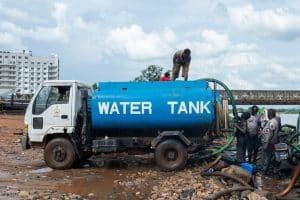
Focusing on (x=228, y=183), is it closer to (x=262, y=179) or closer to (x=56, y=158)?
(x=262, y=179)

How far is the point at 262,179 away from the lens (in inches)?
518

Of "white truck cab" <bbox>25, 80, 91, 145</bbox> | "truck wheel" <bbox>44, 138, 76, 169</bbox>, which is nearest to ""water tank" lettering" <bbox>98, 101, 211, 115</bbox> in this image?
"white truck cab" <bbox>25, 80, 91, 145</bbox>

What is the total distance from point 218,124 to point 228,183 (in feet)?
8.67

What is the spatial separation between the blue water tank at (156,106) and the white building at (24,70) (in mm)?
49240

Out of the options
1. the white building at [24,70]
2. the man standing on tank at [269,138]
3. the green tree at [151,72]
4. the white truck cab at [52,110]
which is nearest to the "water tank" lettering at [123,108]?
the white truck cab at [52,110]

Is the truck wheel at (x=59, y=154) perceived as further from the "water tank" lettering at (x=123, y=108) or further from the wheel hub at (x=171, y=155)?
the wheel hub at (x=171, y=155)

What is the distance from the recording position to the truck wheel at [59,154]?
1438 cm

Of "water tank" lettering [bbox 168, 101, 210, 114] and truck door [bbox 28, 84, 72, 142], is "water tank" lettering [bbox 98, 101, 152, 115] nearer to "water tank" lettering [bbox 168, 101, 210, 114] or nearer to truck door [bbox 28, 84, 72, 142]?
"water tank" lettering [bbox 168, 101, 210, 114]

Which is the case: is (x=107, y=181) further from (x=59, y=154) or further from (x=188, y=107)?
(x=188, y=107)

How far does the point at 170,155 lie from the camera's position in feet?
46.0

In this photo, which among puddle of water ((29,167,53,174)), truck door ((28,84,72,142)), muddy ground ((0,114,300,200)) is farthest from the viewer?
truck door ((28,84,72,142))

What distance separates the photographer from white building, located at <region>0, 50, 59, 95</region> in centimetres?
6356

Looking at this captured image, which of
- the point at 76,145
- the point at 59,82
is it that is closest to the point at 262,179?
the point at 76,145

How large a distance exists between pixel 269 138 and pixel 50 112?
19.8 feet
